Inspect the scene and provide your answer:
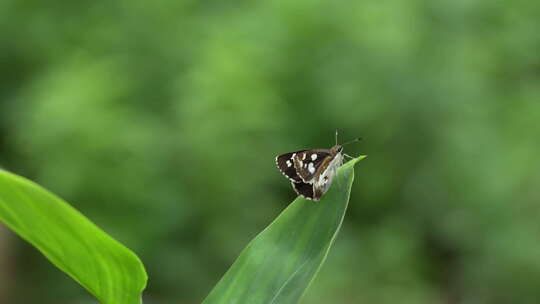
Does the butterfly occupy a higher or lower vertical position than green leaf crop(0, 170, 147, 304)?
higher

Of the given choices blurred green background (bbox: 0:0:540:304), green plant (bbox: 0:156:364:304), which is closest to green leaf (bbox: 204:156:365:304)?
green plant (bbox: 0:156:364:304)

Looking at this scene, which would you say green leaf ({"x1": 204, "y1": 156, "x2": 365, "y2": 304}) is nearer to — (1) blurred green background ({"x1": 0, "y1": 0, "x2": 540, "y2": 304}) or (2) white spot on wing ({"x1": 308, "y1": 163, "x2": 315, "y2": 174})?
(2) white spot on wing ({"x1": 308, "y1": 163, "x2": 315, "y2": 174})

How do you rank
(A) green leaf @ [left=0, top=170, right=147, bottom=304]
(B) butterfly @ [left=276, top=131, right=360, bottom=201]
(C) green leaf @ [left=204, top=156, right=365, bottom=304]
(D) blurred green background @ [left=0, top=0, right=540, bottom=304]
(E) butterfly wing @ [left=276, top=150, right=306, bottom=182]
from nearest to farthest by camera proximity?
(A) green leaf @ [left=0, top=170, right=147, bottom=304] → (C) green leaf @ [left=204, top=156, right=365, bottom=304] → (B) butterfly @ [left=276, top=131, right=360, bottom=201] → (E) butterfly wing @ [left=276, top=150, right=306, bottom=182] → (D) blurred green background @ [left=0, top=0, right=540, bottom=304]

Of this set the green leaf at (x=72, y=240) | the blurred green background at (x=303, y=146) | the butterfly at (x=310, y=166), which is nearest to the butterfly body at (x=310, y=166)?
the butterfly at (x=310, y=166)

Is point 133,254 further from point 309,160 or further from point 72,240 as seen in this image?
point 309,160

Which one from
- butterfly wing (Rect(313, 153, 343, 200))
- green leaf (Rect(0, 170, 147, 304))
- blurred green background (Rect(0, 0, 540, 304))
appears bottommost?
green leaf (Rect(0, 170, 147, 304))

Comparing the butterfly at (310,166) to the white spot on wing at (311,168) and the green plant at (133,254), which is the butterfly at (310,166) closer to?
the white spot on wing at (311,168)
